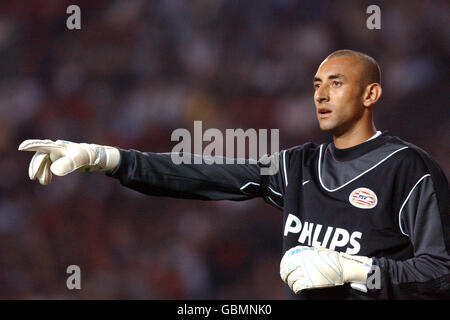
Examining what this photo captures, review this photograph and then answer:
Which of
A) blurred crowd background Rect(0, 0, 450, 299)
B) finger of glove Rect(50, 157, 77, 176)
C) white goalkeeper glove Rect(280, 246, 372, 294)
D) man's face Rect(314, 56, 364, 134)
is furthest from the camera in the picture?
blurred crowd background Rect(0, 0, 450, 299)

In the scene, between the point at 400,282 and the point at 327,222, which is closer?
the point at 400,282

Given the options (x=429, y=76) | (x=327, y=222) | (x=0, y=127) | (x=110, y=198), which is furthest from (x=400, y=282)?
(x=0, y=127)

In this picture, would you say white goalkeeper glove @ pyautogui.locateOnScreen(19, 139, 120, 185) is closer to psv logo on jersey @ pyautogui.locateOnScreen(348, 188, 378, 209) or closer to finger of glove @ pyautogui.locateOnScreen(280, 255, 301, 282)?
finger of glove @ pyautogui.locateOnScreen(280, 255, 301, 282)

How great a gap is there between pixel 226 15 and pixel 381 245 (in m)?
Result: 2.28

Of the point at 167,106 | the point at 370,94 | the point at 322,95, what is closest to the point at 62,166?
the point at 322,95

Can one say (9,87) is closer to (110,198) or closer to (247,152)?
(110,198)

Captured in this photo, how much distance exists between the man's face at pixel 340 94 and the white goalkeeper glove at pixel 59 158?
0.75 m

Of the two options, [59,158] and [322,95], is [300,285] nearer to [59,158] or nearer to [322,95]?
[322,95]

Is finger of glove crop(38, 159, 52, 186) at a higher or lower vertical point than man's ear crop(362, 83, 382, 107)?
lower

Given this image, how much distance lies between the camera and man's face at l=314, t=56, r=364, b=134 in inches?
81.3

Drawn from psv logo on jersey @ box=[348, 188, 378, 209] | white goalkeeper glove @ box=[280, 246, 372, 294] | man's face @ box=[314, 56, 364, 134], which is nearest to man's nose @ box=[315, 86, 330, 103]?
man's face @ box=[314, 56, 364, 134]

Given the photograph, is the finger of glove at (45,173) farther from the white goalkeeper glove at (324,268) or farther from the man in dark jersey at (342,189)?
the white goalkeeper glove at (324,268)

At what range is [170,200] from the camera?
12.1 ft

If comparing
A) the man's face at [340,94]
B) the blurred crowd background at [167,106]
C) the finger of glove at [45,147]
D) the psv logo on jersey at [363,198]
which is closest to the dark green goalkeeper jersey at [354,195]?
the psv logo on jersey at [363,198]
